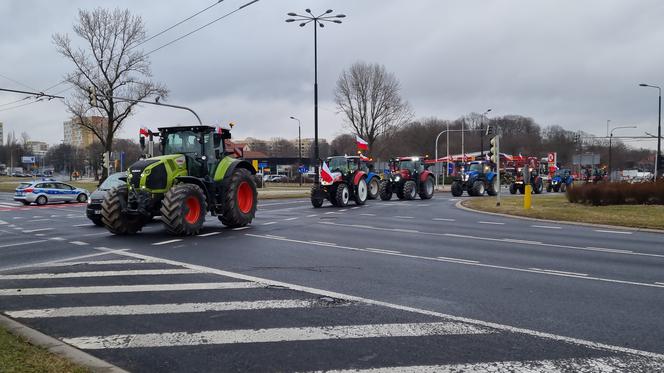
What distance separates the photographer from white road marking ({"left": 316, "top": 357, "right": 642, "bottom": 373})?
4.35m

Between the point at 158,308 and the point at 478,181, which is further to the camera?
the point at 478,181

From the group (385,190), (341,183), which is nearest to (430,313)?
(341,183)

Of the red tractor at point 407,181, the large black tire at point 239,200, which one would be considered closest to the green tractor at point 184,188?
the large black tire at point 239,200

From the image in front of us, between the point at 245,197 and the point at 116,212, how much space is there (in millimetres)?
3961

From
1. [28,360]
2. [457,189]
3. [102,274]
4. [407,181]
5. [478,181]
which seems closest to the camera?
[28,360]

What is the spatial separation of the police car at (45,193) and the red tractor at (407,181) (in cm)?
1931

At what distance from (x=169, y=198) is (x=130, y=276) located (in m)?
4.69

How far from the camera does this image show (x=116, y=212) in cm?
1353

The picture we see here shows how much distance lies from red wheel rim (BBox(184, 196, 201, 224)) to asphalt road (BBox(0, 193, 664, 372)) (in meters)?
0.87

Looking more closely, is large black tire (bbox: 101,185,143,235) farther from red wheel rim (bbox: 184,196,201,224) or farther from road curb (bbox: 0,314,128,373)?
road curb (bbox: 0,314,128,373)

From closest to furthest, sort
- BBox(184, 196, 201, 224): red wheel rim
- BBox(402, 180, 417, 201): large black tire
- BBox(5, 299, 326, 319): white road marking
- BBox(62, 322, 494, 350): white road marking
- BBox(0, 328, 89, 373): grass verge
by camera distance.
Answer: BBox(0, 328, 89, 373): grass verge, BBox(62, 322, 494, 350): white road marking, BBox(5, 299, 326, 319): white road marking, BBox(184, 196, 201, 224): red wheel rim, BBox(402, 180, 417, 201): large black tire

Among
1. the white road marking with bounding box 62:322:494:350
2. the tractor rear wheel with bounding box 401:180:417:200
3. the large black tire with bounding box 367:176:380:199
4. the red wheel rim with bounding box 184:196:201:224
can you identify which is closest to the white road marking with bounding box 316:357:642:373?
the white road marking with bounding box 62:322:494:350

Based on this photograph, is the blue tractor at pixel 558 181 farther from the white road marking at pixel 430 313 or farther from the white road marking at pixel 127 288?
the white road marking at pixel 127 288

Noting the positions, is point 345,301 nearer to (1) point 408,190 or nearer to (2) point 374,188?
(2) point 374,188
